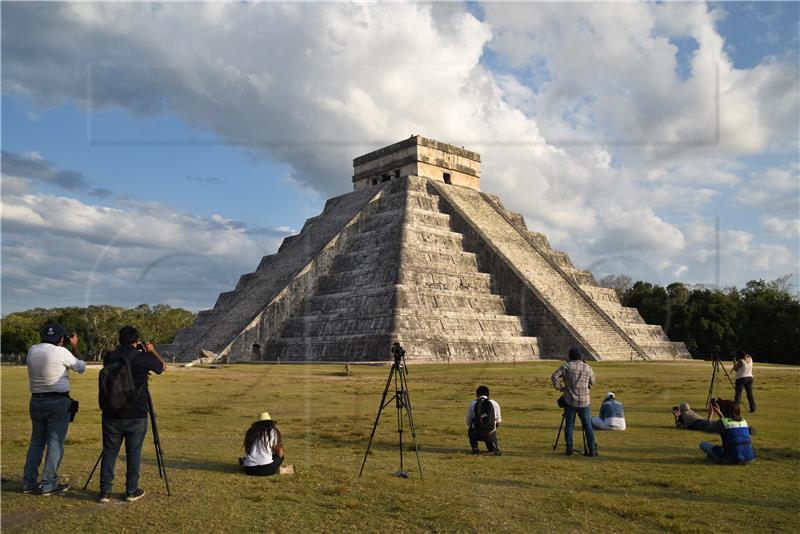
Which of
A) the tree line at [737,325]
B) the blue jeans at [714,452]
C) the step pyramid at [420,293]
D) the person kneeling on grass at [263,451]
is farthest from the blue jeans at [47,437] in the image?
the tree line at [737,325]

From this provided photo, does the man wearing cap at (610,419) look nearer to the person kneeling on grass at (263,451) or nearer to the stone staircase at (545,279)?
the person kneeling on grass at (263,451)

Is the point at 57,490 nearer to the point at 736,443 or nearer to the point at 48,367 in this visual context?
the point at 48,367

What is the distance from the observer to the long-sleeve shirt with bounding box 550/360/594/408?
9.20m

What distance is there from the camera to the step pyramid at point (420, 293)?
3177 centimetres

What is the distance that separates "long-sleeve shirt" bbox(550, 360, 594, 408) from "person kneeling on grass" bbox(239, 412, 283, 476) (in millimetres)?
4032

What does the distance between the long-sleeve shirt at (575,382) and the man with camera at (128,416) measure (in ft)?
18.1

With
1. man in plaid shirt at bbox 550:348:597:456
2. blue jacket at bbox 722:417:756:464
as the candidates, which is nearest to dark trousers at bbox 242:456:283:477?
man in plaid shirt at bbox 550:348:597:456

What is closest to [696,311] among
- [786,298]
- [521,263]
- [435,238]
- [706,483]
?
[786,298]

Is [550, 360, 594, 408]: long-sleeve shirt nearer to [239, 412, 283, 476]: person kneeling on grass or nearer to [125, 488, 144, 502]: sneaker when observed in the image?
[239, 412, 283, 476]: person kneeling on grass

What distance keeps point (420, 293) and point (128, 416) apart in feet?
86.2

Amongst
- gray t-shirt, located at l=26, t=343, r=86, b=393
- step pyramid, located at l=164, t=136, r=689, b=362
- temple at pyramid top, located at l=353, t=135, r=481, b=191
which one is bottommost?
gray t-shirt, located at l=26, t=343, r=86, b=393

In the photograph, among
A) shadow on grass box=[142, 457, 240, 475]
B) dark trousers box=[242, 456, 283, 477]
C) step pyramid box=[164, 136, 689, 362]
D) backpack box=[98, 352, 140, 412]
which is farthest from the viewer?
step pyramid box=[164, 136, 689, 362]

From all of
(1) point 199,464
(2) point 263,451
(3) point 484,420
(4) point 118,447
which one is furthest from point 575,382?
(4) point 118,447

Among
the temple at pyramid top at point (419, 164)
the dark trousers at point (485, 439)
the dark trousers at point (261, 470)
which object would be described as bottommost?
the dark trousers at point (261, 470)
